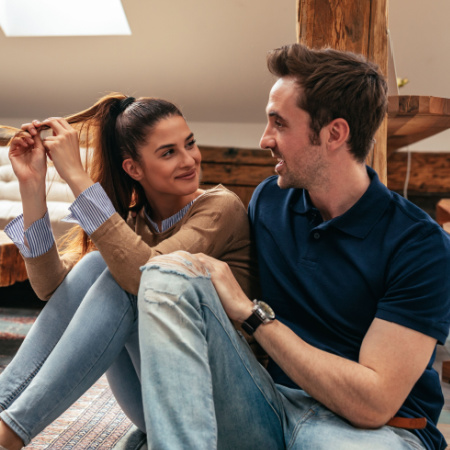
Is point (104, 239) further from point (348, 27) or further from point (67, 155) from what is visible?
point (348, 27)

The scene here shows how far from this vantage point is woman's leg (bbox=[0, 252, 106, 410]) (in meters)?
1.33

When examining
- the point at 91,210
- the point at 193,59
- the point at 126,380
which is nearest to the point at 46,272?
the point at 91,210

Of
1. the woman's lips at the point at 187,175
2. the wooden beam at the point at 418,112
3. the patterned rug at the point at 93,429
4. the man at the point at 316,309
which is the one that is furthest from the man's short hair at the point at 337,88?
the patterned rug at the point at 93,429

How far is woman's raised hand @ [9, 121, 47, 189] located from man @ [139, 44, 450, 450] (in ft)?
1.87

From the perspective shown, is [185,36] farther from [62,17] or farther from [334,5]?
[334,5]

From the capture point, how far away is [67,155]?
145 cm

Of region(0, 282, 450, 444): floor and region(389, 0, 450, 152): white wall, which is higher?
region(389, 0, 450, 152): white wall

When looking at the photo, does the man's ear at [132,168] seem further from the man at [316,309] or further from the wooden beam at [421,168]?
the wooden beam at [421,168]

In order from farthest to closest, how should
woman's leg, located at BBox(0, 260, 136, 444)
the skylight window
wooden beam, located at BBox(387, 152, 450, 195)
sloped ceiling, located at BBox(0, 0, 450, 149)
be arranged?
wooden beam, located at BBox(387, 152, 450, 195) → the skylight window → sloped ceiling, located at BBox(0, 0, 450, 149) → woman's leg, located at BBox(0, 260, 136, 444)

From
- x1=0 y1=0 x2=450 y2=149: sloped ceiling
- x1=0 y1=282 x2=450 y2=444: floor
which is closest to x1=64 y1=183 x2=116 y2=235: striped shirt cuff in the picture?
x1=0 y1=282 x2=450 y2=444: floor

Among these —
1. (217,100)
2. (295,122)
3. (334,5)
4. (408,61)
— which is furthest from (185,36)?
(295,122)

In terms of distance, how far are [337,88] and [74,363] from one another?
2.73 feet

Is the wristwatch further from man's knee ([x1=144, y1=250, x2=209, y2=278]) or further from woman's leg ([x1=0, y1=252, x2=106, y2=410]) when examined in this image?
woman's leg ([x1=0, y1=252, x2=106, y2=410])

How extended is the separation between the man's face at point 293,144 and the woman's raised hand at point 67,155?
1.47 feet
